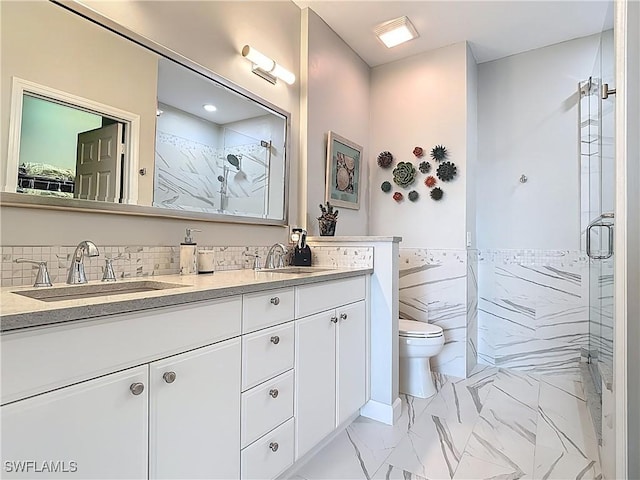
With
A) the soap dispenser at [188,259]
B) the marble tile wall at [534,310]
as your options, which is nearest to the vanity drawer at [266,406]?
the soap dispenser at [188,259]

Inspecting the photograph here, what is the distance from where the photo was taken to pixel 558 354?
2.85 m

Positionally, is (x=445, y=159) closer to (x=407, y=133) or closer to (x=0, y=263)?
(x=407, y=133)

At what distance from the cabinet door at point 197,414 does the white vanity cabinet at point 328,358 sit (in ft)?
1.22

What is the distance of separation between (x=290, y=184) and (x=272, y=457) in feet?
5.09

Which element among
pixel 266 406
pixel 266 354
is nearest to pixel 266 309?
pixel 266 354

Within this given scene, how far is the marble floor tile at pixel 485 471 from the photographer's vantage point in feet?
5.20

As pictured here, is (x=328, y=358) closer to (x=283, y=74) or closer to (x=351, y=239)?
(x=351, y=239)

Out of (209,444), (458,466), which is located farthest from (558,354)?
(209,444)

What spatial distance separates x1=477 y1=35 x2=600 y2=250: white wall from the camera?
2.83 m

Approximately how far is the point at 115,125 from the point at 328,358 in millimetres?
1337

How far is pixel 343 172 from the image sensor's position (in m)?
2.86

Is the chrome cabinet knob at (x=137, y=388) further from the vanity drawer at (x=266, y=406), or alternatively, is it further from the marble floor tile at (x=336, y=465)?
the marble floor tile at (x=336, y=465)

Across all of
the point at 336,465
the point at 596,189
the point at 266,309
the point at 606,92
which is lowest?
the point at 336,465

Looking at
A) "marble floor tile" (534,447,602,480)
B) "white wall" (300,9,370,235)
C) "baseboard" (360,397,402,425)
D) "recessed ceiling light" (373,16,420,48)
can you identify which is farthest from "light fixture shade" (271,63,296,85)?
"marble floor tile" (534,447,602,480)
